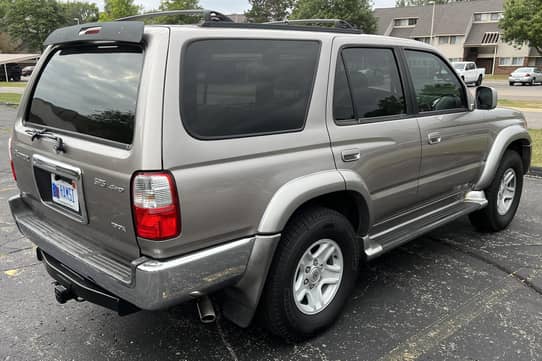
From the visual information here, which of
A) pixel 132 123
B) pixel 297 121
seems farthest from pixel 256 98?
pixel 132 123

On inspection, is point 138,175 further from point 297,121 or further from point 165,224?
point 297,121

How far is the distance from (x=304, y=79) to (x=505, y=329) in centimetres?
208

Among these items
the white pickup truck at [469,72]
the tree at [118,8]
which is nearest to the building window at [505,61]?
the white pickup truck at [469,72]

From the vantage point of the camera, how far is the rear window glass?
2.29 m

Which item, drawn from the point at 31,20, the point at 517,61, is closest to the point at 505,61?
the point at 517,61

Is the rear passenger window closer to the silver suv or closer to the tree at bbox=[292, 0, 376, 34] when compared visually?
the silver suv

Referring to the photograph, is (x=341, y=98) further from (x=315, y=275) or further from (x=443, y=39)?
(x=443, y=39)

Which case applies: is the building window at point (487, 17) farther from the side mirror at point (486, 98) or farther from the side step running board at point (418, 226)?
the side step running board at point (418, 226)

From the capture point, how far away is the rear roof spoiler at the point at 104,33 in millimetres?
2230

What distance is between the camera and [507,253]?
13.9ft

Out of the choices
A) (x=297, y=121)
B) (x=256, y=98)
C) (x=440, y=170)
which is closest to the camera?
(x=256, y=98)

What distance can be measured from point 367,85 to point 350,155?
593 millimetres

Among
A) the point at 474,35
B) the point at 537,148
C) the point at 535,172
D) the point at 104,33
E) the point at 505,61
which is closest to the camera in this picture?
the point at 104,33

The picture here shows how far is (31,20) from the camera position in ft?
197
